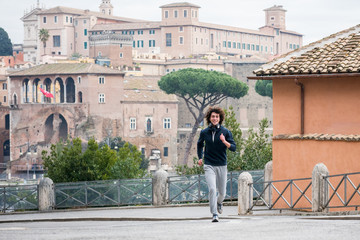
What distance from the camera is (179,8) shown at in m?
128

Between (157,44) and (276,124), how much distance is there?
4392 inches

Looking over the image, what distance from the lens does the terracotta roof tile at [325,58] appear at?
18750mm

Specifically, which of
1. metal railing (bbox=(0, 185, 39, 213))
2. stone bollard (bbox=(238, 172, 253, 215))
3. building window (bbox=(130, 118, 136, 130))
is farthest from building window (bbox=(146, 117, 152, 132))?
stone bollard (bbox=(238, 172, 253, 215))

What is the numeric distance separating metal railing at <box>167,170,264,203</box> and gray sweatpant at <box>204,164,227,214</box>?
6.79 meters

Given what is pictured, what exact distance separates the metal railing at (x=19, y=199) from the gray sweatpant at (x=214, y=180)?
963cm

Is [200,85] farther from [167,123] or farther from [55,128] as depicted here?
[55,128]

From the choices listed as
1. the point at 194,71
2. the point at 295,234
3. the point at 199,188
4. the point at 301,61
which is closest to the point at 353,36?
the point at 301,61

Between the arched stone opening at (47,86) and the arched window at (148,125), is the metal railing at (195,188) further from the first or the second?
the arched stone opening at (47,86)

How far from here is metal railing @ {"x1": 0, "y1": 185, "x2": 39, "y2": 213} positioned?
2248cm

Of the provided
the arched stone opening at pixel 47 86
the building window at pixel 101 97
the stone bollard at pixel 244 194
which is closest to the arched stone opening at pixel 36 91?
the arched stone opening at pixel 47 86

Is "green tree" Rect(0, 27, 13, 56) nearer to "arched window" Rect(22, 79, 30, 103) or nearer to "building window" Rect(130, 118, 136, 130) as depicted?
"arched window" Rect(22, 79, 30, 103)

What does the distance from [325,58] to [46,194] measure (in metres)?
7.21

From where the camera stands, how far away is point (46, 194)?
21.7m

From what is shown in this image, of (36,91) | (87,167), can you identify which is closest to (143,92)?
(36,91)
